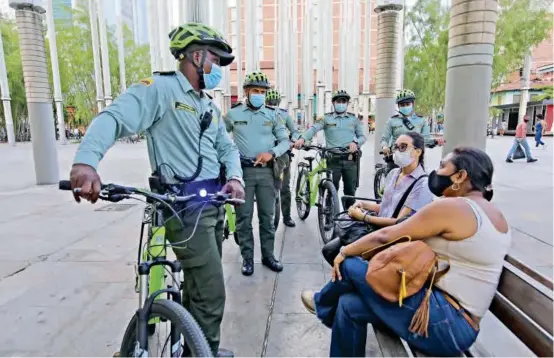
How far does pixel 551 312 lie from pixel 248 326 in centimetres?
198

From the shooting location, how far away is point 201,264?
208cm

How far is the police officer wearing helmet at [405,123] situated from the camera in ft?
18.8

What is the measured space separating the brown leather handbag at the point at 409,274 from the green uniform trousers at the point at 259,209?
7.49ft

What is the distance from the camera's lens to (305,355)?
255cm

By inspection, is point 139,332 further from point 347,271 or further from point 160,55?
point 160,55

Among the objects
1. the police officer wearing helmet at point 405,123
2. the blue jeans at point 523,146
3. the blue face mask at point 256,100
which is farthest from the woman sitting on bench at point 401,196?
the blue jeans at point 523,146

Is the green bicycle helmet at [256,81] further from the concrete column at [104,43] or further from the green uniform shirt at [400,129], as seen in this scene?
the concrete column at [104,43]

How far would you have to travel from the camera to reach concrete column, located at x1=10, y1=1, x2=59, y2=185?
8.86 metres

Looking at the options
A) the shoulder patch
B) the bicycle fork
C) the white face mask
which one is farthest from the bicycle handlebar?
the white face mask

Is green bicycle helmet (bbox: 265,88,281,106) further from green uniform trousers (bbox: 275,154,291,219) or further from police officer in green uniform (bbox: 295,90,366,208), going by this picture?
green uniform trousers (bbox: 275,154,291,219)

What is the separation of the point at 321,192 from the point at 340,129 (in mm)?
997

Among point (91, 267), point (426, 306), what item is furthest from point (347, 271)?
point (91, 267)

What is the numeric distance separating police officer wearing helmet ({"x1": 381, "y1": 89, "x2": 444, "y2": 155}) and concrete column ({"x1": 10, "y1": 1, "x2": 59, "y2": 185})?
26.1 ft

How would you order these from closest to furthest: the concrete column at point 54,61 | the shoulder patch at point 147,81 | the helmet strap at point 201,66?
the shoulder patch at point 147,81 → the helmet strap at point 201,66 → the concrete column at point 54,61
